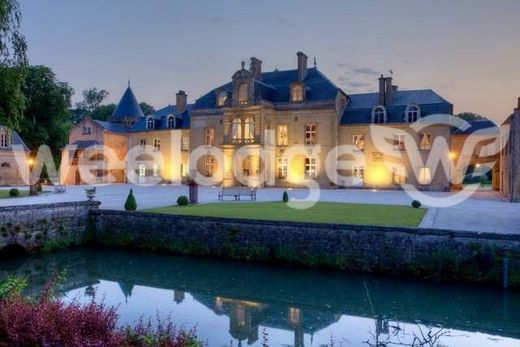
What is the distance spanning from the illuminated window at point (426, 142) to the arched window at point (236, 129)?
13.5m

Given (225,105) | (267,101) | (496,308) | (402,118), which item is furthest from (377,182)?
(496,308)

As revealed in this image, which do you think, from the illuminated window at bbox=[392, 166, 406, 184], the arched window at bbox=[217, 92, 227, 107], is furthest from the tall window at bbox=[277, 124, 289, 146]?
the illuminated window at bbox=[392, 166, 406, 184]

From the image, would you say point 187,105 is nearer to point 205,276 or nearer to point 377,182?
point 377,182

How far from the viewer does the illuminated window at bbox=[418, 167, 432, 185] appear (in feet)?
102

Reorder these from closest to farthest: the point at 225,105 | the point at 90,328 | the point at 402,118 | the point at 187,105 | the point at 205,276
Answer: the point at 90,328
the point at 205,276
the point at 402,118
the point at 225,105
the point at 187,105

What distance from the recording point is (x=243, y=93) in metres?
33.8

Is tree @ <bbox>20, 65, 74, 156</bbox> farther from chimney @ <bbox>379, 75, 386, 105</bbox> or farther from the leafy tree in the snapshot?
chimney @ <bbox>379, 75, 386, 105</bbox>

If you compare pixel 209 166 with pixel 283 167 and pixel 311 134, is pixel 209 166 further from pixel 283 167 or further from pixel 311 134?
pixel 311 134

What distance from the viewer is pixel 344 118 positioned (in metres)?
33.8

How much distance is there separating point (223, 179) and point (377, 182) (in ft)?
39.3

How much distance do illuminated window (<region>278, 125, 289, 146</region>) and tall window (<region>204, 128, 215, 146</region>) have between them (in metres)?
5.83

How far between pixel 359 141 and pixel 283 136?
5885 mm

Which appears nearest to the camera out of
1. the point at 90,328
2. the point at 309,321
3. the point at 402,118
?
the point at 90,328

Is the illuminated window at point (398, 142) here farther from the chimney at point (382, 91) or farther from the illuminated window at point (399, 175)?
the chimney at point (382, 91)
